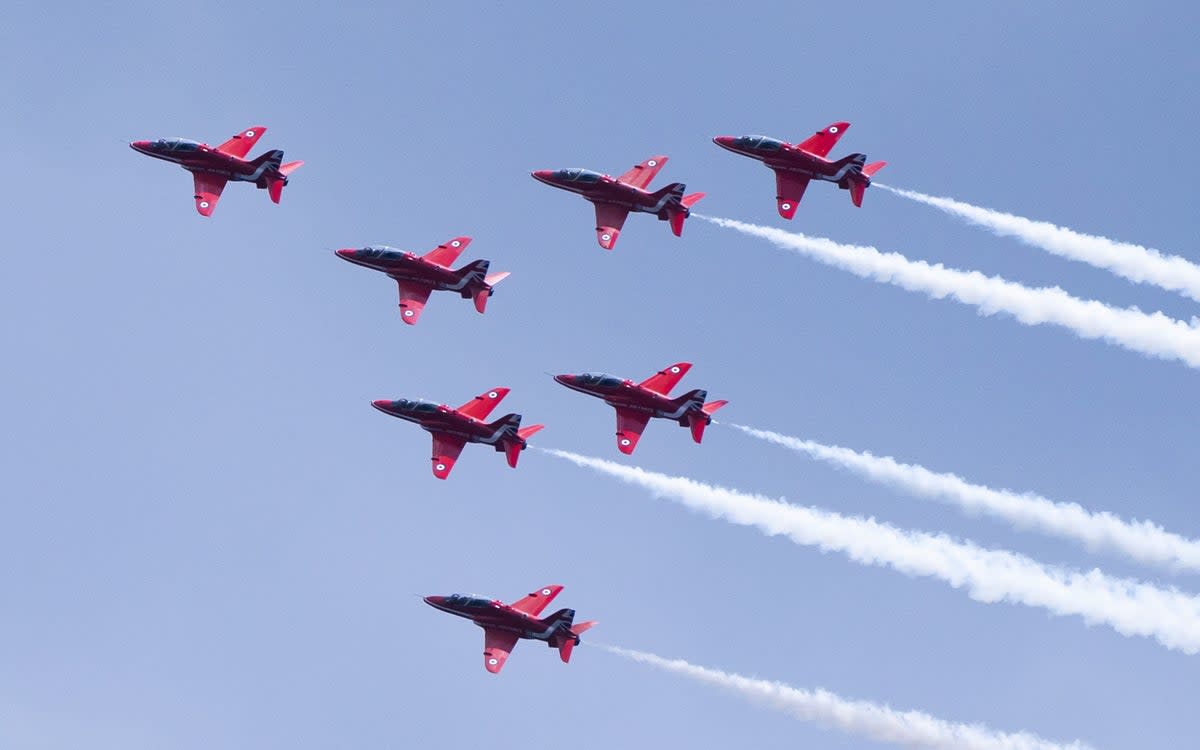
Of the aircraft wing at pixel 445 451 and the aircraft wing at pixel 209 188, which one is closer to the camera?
the aircraft wing at pixel 445 451

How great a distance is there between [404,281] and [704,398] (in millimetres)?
19204

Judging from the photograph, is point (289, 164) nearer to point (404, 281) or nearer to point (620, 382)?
point (404, 281)

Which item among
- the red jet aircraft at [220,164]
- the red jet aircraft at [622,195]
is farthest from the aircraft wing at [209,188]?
the red jet aircraft at [622,195]

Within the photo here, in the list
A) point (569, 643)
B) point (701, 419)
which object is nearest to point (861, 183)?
point (701, 419)

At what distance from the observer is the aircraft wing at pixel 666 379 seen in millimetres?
123875

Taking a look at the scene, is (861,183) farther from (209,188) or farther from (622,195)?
(209,188)

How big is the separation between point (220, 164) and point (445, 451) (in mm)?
21473

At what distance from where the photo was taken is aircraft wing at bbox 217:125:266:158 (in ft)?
408

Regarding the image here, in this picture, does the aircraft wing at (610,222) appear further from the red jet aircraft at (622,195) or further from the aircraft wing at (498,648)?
the aircraft wing at (498,648)

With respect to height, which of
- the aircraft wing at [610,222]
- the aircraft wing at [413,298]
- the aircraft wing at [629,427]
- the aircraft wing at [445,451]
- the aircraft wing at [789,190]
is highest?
the aircraft wing at [789,190]

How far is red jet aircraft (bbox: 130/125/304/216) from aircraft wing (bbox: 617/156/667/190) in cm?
1991

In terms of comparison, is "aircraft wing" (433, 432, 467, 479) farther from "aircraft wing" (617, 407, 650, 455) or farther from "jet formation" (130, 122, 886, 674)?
"aircraft wing" (617, 407, 650, 455)

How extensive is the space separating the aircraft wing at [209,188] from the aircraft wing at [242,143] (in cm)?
174

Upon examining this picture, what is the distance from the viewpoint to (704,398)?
121 meters
